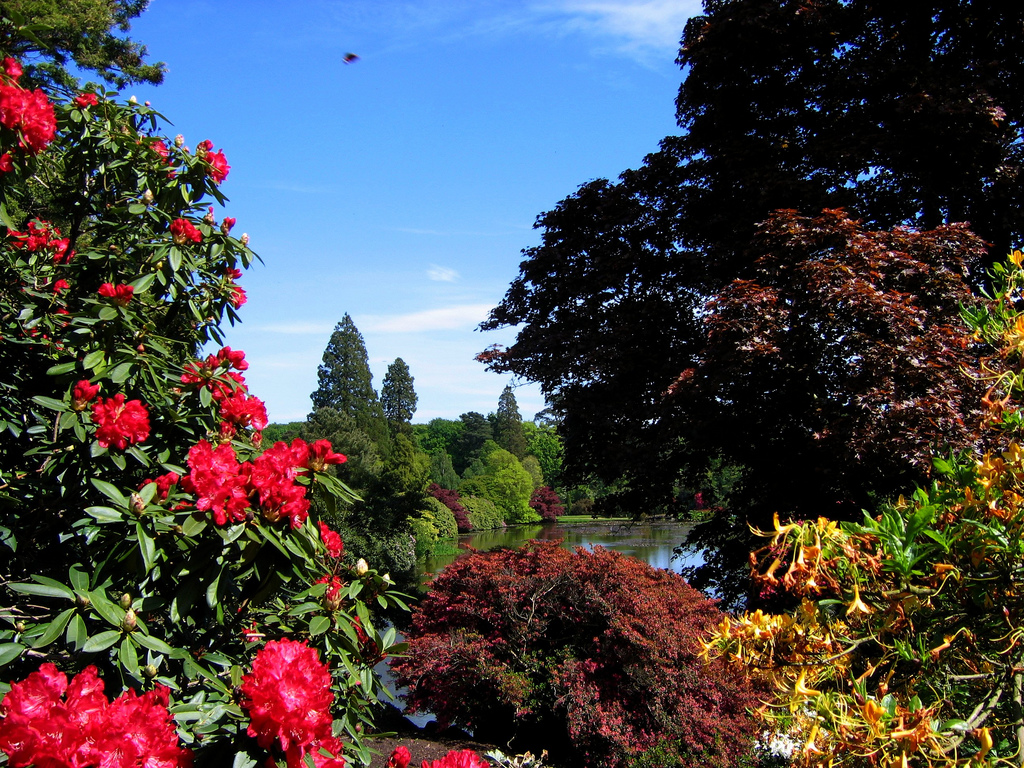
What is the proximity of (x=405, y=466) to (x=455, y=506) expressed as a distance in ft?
61.8

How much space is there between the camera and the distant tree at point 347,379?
35656mm

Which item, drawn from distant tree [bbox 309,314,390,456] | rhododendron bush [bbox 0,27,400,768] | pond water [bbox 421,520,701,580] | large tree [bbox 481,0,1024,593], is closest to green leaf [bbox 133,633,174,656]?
rhododendron bush [bbox 0,27,400,768]

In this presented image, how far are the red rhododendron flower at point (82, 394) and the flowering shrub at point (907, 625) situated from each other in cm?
195

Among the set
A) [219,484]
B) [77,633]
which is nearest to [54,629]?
[77,633]

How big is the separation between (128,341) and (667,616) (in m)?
5.69

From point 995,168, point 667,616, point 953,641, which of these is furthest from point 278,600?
point 995,168

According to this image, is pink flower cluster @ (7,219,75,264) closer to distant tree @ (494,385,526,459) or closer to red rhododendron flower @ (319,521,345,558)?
red rhododendron flower @ (319,521,345,558)

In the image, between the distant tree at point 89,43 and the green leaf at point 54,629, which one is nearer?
the green leaf at point 54,629

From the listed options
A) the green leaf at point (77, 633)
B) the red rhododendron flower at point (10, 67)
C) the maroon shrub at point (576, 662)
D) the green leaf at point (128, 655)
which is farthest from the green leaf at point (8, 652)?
the maroon shrub at point (576, 662)

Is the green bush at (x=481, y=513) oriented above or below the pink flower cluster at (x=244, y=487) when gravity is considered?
below

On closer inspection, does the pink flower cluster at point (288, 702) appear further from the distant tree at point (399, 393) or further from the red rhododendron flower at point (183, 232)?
the distant tree at point (399, 393)

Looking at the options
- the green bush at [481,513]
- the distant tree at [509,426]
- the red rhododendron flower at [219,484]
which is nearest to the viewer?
the red rhododendron flower at [219,484]

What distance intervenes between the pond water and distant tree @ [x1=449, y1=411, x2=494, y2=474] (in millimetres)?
22070

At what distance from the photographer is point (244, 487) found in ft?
5.80
